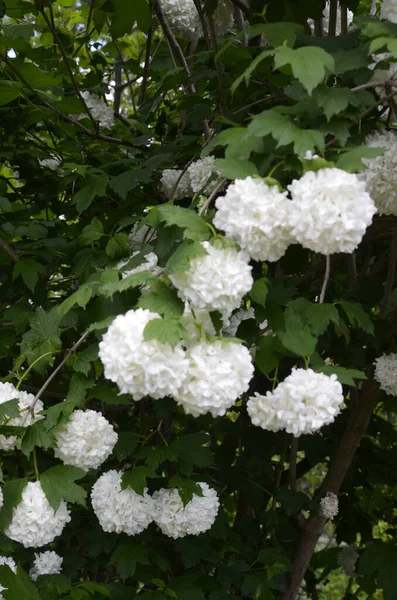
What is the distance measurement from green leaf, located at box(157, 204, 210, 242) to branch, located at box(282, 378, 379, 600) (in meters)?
1.69

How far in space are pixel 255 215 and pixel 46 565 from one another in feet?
6.18

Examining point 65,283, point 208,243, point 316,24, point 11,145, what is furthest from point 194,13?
point 208,243

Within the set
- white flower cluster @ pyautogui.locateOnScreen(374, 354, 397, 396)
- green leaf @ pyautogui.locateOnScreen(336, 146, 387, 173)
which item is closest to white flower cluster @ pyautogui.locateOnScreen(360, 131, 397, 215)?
green leaf @ pyautogui.locateOnScreen(336, 146, 387, 173)

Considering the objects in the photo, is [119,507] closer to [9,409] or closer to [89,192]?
[9,409]

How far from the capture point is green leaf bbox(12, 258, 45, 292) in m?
2.76

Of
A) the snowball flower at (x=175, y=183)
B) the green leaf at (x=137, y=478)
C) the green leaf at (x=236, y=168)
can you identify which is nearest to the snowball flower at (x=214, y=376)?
the green leaf at (x=236, y=168)

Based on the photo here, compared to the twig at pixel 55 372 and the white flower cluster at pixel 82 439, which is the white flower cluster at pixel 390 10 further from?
the white flower cluster at pixel 82 439

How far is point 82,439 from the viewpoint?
6.79ft

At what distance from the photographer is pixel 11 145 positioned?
3295 mm

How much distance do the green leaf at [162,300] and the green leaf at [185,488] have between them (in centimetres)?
94

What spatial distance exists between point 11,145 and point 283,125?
Answer: 1875 mm

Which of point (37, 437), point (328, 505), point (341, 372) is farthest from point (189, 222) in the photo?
point (328, 505)

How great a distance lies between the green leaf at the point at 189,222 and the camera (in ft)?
5.56

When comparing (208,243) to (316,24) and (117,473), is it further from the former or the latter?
(316,24)
